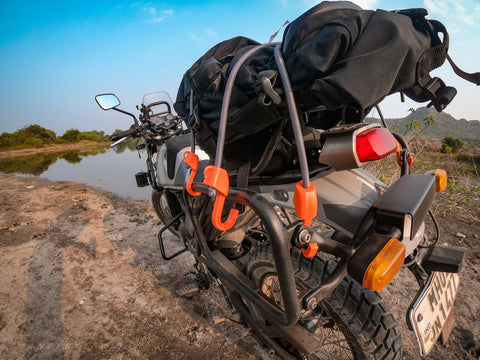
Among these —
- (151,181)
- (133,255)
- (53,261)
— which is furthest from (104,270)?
(151,181)

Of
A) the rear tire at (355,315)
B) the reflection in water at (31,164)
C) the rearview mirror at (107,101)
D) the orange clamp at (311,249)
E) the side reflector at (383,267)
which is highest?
the rearview mirror at (107,101)

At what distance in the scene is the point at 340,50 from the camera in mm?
677

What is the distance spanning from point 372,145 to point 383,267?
1.21 feet

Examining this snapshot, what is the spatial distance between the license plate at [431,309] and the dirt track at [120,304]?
0.64 meters

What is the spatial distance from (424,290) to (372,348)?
13.7 inches

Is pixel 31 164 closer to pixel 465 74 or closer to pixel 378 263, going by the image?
pixel 378 263

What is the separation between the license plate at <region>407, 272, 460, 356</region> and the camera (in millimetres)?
936

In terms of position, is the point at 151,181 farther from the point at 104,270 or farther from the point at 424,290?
the point at 424,290

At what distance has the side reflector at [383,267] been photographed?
2.25 feet

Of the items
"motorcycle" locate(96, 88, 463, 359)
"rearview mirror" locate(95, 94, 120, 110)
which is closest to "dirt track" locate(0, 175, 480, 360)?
"motorcycle" locate(96, 88, 463, 359)

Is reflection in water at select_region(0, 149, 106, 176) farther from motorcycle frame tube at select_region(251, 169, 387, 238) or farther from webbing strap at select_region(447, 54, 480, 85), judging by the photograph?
webbing strap at select_region(447, 54, 480, 85)

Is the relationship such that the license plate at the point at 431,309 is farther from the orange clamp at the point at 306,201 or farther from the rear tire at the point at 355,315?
the orange clamp at the point at 306,201

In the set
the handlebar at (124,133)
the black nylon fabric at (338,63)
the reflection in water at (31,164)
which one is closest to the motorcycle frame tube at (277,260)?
the black nylon fabric at (338,63)

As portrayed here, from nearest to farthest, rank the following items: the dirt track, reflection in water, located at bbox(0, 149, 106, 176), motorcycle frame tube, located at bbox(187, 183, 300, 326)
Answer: motorcycle frame tube, located at bbox(187, 183, 300, 326) < the dirt track < reflection in water, located at bbox(0, 149, 106, 176)
